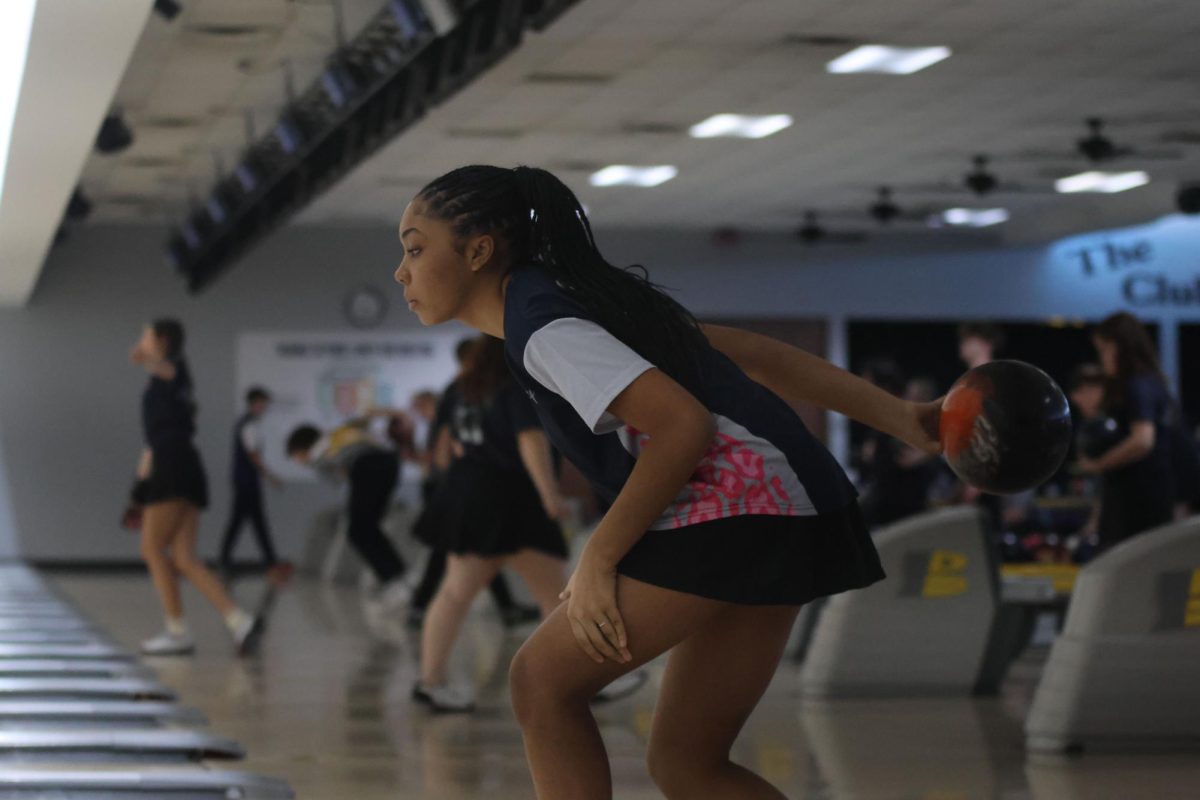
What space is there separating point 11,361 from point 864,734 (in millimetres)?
12862

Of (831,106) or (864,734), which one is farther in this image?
(831,106)

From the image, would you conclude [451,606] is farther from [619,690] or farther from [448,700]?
[619,690]

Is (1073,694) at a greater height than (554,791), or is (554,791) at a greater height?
(554,791)

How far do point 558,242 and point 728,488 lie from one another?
1.26ft

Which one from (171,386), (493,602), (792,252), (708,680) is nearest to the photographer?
(708,680)

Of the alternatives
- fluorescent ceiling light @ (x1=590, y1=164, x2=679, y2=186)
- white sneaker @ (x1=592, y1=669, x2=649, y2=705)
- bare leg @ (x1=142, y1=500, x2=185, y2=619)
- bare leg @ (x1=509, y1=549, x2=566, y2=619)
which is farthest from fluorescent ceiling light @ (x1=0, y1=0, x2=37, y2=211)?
fluorescent ceiling light @ (x1=590, y1=164, x2=679, y2=186)

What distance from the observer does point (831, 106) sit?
36.0ft

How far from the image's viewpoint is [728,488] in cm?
203

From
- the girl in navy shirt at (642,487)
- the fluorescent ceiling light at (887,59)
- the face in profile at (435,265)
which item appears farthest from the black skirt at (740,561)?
the fluorescent ceiling light at (887,59)

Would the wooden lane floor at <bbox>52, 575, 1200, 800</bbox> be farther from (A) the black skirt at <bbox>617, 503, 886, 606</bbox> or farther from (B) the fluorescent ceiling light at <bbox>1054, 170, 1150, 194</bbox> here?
(B) the fluorescent ceiling light at <bbox>1054, 170, 1150, 194</bbox>

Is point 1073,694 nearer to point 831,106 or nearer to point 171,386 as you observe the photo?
point 171,386

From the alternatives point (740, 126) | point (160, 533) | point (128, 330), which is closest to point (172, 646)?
point (160, 533)

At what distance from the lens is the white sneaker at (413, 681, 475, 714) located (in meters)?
5.56

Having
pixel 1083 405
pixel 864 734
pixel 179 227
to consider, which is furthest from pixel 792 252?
pixel 864 734
